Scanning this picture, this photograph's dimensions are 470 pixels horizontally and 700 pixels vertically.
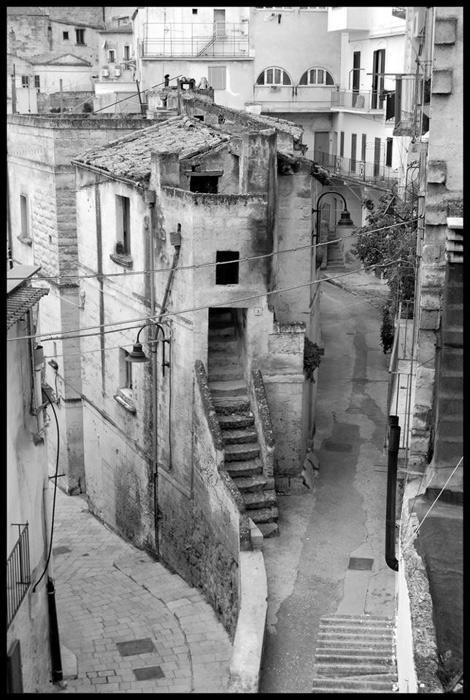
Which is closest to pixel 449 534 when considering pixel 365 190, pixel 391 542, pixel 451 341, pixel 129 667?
pixel 391 542

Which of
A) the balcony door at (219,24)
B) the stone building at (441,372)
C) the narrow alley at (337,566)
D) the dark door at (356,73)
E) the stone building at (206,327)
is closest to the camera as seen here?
the stone building at (441,372)

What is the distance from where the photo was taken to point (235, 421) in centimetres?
2000

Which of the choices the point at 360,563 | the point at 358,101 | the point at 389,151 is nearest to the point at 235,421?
the point at 360,563

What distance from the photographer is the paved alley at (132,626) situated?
58.1 feet

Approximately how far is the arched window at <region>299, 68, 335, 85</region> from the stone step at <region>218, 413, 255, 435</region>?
33624 mm

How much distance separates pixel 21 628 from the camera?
49.9 feet

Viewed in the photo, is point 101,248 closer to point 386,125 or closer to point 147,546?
point 147,546

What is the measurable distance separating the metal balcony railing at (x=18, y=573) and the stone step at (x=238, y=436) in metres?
5.30

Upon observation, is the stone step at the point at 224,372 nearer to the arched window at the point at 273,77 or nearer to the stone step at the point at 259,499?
the stone step at the point at 259,499

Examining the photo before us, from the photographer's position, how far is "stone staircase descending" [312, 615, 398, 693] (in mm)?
12570

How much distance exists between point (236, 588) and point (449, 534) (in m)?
6.83

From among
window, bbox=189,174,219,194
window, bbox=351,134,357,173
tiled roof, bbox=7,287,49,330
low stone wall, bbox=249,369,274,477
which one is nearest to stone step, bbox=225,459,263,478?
low stone wall, bbox=249,369,274,477

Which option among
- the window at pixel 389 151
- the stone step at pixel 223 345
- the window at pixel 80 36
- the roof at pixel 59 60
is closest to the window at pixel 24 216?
the stone step at pixel 223 345

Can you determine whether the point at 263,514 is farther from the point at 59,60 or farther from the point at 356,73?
the point at 59,60
